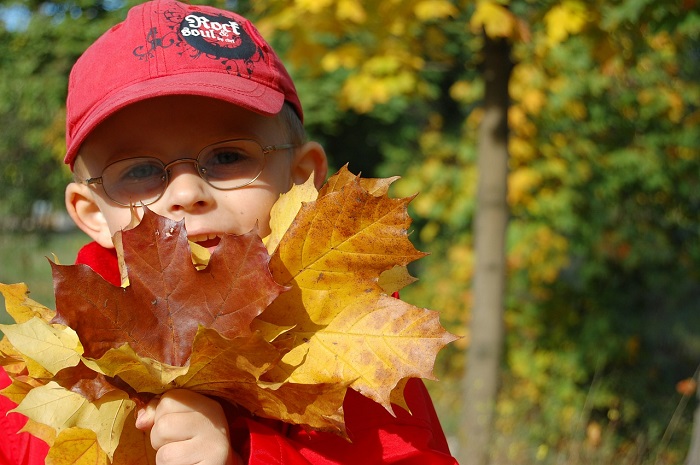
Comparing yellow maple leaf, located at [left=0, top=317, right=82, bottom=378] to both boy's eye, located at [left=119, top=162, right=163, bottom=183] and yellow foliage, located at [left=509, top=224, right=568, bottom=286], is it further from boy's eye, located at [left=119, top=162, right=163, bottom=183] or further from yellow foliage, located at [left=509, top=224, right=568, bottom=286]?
yellow foliage, located at [left=509, top=224, right=568, bottom=286]

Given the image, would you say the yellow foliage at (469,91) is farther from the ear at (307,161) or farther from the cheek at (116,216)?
the cheek at (116,216)

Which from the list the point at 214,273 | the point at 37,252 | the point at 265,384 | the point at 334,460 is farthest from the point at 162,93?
the point at 37,252

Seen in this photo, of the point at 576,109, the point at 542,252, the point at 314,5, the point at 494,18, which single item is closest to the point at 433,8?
the point at 494,18

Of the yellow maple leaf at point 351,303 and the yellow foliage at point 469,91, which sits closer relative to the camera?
the yellow maple leaf at point 351,303

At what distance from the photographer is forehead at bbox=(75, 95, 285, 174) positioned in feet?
4.92

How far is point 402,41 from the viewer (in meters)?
4.28

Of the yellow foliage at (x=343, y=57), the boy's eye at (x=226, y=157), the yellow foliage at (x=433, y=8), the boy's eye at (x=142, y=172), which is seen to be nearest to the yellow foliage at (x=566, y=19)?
the yellow foliage at (x=433, y=8)

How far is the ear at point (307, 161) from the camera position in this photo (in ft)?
5.51

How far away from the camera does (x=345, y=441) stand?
1.36 metres

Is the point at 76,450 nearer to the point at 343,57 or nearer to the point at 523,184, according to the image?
the point at 343,57

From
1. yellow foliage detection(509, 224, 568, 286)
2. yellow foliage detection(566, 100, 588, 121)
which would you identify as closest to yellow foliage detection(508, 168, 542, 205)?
yellow foliage detection(509, 224, 568, 286)

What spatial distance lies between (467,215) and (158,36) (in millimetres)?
4819

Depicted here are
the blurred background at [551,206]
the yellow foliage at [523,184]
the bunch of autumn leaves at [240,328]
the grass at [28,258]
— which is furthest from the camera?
the grass at [28,258]

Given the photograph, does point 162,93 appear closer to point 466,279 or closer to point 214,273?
point 214,273
